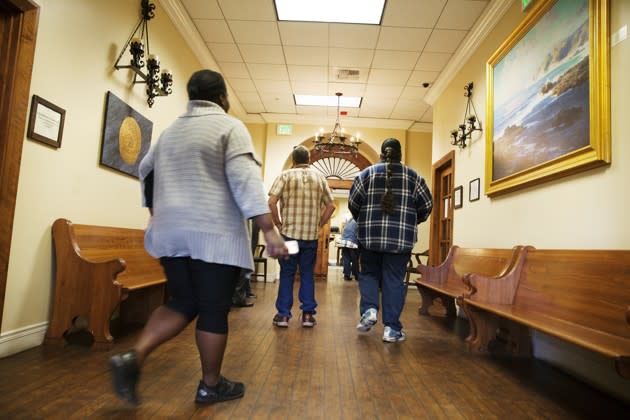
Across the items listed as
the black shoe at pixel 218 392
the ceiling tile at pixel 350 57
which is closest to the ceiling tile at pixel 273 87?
the ceiling tile at pixel 350 57

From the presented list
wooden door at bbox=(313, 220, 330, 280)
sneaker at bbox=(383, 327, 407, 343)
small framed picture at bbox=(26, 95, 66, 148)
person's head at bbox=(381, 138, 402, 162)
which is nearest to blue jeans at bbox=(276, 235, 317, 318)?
sneaker at bbox=(383, 327, 407, 343)

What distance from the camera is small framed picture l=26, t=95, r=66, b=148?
234cm

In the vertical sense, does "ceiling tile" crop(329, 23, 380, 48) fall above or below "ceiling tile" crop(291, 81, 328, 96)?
above

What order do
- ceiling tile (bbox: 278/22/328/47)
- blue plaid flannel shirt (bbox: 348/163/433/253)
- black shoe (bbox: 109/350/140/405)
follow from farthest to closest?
ceiling tile (bbox: 278/22/328/47) < blue plaid flannel shirt (bbox: 348/163/433/253) < black shoe (bbox: 109/350/140/405)

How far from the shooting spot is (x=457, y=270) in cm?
402

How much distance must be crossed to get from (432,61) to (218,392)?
479cm

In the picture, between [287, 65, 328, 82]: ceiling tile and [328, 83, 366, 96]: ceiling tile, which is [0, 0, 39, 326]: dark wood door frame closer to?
[287, 65, 328, 82]: ceiling tile

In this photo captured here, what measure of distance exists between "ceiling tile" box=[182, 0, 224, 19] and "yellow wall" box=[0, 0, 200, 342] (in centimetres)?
85

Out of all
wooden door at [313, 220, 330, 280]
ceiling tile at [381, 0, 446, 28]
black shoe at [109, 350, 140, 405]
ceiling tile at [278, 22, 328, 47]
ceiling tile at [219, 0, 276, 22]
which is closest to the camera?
black shoe at [109, 350, 140, 405]

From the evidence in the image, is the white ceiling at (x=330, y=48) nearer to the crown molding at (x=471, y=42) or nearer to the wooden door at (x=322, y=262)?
the crown molding at (x=471, y=42)

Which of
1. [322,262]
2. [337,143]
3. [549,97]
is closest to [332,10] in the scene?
[549,97]

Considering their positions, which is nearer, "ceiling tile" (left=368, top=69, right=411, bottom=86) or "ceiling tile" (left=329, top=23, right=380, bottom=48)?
"ceiling tile" (left=329, top=23, right=380, bottom=48)

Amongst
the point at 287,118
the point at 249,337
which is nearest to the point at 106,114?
the point at 249,337

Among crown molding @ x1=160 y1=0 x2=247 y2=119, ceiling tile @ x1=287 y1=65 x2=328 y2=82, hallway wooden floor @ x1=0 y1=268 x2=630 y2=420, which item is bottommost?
hallway wooden floor @ x1=0 y1=268 x2=630 y2=420
